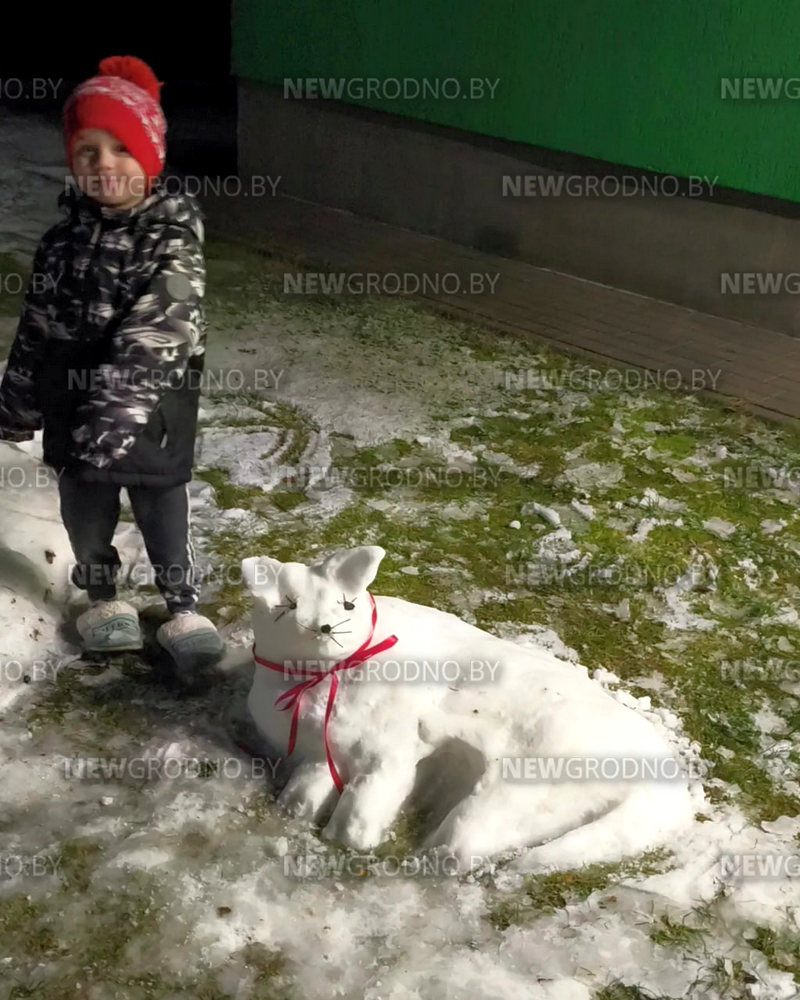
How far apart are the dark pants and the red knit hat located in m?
0.94

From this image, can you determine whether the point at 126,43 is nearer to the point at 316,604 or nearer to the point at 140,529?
the point at 140,529

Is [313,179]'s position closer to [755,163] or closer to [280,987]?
[755,163]

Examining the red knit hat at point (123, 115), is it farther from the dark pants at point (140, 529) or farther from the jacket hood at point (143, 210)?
the dark pants at point (140, 529)

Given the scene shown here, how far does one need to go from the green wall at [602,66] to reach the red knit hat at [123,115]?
14.9 feet

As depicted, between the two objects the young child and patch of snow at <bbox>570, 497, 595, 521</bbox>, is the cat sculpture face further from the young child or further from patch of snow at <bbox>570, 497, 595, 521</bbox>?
patch of snow at <bbox>570, 497, 595, 521</bbox>

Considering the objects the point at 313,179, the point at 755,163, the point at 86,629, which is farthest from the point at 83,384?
the point at 313,179

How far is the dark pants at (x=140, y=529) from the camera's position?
3357 mm

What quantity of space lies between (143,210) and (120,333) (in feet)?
1.15

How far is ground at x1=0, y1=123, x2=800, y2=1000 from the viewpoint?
2512 mm

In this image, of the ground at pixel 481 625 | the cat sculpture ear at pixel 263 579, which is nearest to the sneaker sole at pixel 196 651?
the ground at pixel 481 625

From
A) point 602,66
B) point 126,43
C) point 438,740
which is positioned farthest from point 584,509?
point 126,43

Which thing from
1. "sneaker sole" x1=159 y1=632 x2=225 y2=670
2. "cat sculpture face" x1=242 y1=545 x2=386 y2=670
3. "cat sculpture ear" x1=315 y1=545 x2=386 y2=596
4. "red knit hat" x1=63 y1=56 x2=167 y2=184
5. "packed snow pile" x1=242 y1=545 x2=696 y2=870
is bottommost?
"sneaker sole" x1=159 y1=632 x2=225 y2=670

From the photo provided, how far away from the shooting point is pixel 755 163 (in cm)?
661

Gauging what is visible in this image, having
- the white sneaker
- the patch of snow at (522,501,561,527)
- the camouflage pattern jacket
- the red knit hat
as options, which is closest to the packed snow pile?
the camouflage pattern jacket
